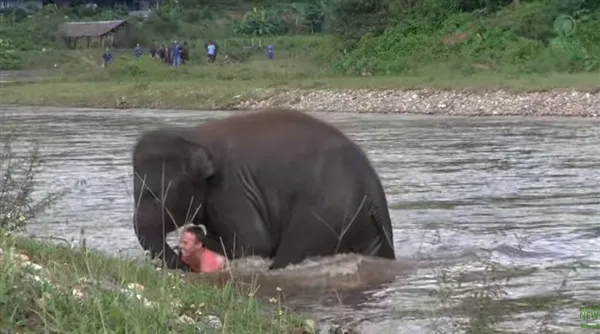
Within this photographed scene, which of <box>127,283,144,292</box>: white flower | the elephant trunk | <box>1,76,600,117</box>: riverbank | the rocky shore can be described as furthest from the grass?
<box>127,283,144,292</box>: white flower

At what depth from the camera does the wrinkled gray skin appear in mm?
9547

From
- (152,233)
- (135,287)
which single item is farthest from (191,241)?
(135,287)

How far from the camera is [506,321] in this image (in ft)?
25.9

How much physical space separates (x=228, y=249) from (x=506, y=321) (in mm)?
2464

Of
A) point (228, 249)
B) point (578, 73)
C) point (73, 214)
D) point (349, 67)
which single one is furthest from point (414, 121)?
point (228, 249)

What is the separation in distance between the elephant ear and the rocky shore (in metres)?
19.9

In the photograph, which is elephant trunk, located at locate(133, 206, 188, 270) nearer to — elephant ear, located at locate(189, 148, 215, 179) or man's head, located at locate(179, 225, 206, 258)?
man's head, located at locate(179, 225, 206, 258)

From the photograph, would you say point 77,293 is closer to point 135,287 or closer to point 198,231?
point 135,287

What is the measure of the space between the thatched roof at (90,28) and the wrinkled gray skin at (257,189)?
69681mm

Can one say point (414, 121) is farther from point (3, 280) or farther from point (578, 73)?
point (3, 280)

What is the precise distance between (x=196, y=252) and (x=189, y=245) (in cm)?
7

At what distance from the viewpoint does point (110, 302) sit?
19.1ft

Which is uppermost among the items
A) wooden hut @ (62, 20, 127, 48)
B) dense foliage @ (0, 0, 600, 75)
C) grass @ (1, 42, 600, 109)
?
dense foliage @ (0, 0, 600, 75)

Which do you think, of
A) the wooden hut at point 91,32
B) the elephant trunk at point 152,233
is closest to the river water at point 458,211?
the elephant trunk at point 152,233
